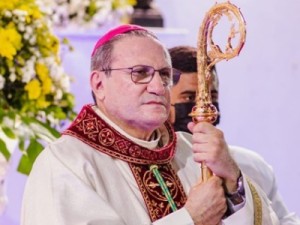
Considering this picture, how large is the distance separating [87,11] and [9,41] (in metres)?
1.42

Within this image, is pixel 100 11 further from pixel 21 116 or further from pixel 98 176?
pixel 98 176

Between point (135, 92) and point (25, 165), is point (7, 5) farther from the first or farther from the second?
point (135, 92)

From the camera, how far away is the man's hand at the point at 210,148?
3070mm

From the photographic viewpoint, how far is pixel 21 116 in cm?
419

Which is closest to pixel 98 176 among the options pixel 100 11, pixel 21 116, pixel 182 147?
pixel 182 147

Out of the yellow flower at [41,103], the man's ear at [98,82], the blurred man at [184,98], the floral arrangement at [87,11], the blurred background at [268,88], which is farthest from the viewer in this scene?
the blurred background at [268,88]

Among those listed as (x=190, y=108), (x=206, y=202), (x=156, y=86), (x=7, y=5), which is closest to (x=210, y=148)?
(x=206, y=202)

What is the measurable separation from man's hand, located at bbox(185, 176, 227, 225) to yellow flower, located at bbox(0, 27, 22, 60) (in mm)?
1306

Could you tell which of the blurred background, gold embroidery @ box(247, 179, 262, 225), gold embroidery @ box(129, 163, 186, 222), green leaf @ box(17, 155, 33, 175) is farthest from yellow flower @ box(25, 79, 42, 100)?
the blurred background

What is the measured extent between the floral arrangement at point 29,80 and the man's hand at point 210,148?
1.14 m

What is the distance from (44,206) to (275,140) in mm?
3378

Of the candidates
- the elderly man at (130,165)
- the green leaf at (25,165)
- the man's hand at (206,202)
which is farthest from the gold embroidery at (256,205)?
the green leaf at (25,165)

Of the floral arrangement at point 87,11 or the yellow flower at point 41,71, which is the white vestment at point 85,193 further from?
the floral arrangement at point 87,11

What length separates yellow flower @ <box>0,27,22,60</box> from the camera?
4070mm
